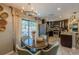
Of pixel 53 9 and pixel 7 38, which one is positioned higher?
pixel 53 9

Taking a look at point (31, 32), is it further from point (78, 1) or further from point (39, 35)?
point (78, 1)

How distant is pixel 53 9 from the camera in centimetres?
230

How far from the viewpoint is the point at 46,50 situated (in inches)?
92.2

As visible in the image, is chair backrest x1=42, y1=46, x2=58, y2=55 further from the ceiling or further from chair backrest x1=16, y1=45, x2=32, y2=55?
the ceiling

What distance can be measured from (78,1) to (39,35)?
960mm

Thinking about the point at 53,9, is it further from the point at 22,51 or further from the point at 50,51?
the point at 22,51

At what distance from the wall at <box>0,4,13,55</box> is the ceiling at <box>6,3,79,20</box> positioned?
11.4 inches

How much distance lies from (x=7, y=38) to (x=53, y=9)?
1.02 metres

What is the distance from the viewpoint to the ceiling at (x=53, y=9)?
2.26 meters

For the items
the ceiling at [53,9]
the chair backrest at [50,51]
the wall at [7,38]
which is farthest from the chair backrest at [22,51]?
the ceiling at [53,9]

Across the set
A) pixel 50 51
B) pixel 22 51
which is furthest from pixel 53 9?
pixel 22 51

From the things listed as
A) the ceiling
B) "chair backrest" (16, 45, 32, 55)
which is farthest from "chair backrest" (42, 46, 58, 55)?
the ceiling

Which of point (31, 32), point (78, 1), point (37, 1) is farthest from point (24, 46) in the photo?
point (78, 1)

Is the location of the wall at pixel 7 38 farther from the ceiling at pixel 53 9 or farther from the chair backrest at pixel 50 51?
the chair backrest at pixel 50 51
